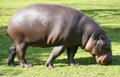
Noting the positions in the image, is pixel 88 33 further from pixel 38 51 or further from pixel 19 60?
pixel 38 51

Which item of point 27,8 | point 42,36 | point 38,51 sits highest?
point 27,8

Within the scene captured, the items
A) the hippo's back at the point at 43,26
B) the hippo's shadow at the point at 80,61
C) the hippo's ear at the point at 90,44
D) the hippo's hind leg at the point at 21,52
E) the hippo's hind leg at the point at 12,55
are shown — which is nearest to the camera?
the hippo's back at the point at 43,26

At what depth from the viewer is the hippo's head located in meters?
8.80

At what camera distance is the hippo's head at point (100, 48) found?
8.80 metres

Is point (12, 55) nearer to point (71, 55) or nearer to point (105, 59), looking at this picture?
point (71, 55)

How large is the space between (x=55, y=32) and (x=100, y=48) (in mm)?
1099

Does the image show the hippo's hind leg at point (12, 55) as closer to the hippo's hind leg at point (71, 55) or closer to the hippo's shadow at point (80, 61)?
the hippo's shadow at point (80, 61)

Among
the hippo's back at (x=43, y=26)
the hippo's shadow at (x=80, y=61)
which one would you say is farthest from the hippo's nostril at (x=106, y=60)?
the hippo's back at (x=43, y=26)

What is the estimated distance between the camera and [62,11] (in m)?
8.72

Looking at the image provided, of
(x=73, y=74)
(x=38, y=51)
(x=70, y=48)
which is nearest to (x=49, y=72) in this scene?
(x=73, y=74)

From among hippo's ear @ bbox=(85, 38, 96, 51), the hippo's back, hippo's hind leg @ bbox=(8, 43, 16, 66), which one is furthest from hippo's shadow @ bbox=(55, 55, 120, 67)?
hippo's hind leg @ bbox=(8, 43, 16, 66)

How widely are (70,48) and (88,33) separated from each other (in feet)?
2.01

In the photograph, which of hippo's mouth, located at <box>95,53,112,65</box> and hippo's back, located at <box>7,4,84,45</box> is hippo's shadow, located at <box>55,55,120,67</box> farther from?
hippo's back, located at <box>7,4,84,45</box>

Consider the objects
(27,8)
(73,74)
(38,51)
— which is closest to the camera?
(73,74)
